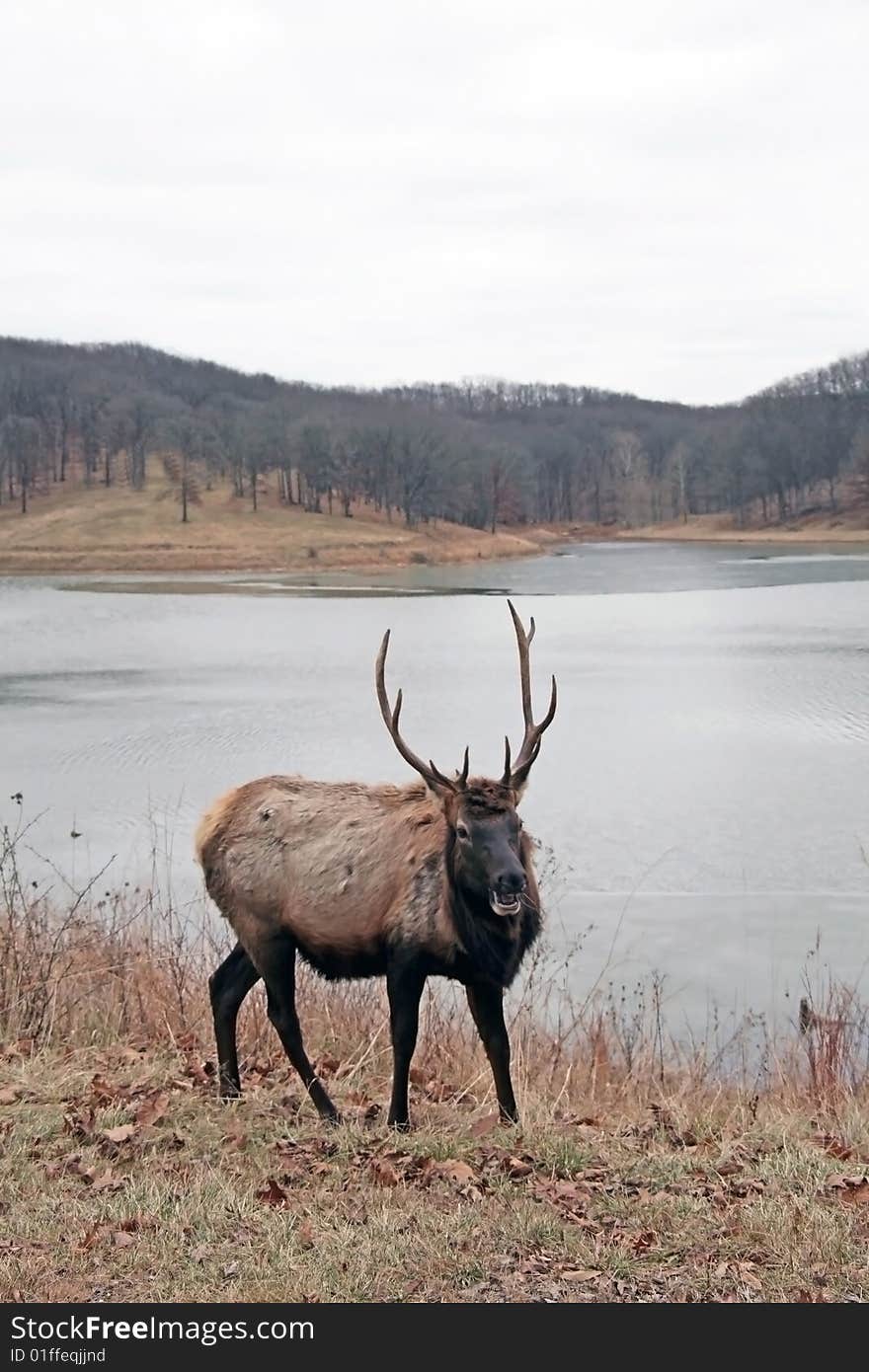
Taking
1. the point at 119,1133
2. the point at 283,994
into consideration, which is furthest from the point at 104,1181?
the point at 283,994

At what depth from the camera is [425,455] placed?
399ft

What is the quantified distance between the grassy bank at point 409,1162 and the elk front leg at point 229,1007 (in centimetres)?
16

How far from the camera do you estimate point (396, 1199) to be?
5637mm

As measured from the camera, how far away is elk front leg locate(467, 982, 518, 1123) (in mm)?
6805

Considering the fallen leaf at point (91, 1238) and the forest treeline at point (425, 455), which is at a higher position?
the forest treeline at point (425, 455)

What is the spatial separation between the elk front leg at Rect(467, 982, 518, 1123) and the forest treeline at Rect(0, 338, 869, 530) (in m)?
102

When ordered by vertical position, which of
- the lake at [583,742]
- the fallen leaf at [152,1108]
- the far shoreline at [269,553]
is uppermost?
the far shoreline at [269,553]

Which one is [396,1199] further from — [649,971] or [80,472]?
[80,472]

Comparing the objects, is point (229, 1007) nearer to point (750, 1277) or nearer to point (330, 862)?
point (330, 862)

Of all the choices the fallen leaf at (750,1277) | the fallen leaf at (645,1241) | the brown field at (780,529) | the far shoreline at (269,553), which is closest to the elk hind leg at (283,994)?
the fallen leaf at (645,1241)

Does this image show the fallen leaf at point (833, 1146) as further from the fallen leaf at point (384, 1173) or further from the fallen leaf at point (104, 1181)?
the fallen leaf at point (104, 1181)

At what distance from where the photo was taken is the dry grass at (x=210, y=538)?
88375 mm

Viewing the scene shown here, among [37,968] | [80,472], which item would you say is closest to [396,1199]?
[37,968]
